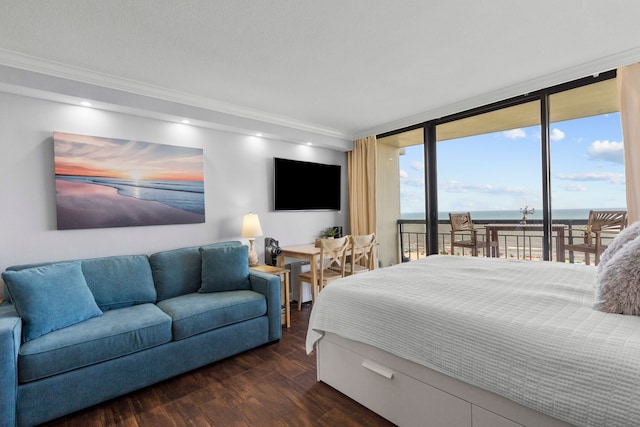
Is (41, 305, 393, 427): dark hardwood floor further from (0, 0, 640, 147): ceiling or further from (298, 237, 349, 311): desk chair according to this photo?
(0, 0, 640, 147): ceiling

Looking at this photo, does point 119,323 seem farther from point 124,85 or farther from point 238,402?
point 124,85

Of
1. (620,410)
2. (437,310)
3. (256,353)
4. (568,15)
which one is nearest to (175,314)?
(256,353)

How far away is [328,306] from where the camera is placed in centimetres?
196

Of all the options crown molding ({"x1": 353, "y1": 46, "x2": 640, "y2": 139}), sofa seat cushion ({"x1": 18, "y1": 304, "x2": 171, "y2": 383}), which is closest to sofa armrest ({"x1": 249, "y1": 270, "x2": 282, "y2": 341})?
sofa seat cushion ({"x1": 18, "y1": 304, "x2": 171, "y2": 383})

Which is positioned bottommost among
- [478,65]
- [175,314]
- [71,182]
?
[175,314]

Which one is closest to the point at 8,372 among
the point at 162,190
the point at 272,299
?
the point at 272,299

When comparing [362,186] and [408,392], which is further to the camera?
[362,186]

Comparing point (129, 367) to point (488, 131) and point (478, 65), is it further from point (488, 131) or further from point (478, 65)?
point (488, 131)

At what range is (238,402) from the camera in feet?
6.41

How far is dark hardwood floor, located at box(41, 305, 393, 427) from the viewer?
5.83ft

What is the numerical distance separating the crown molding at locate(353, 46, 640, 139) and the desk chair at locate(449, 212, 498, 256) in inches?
53.6

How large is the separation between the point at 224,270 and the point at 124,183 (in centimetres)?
126

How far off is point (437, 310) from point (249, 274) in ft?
6.56

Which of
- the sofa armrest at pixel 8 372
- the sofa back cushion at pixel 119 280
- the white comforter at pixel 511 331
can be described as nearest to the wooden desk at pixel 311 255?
the white comforter at pixel 511 331
